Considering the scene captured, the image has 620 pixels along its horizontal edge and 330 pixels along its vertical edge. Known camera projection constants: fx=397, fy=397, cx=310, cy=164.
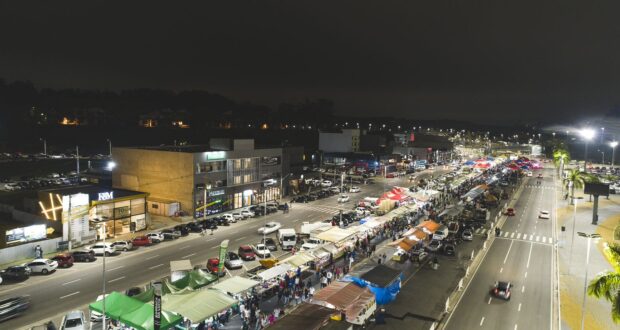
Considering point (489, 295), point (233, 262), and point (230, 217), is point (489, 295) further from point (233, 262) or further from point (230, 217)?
point (230, 217)

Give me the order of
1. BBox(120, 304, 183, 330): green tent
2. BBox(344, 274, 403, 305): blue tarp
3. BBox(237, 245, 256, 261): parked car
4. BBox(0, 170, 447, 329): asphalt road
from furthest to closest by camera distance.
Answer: BBox(237, 245, 256, 261): parked car
BBox(344, 274, 403, 305): blue tarp
BBox(0, 170, 447, 329): asphalt road
BBox(120, 304, 183, 330): green tent

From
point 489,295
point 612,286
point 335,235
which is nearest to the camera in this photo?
point 612,286

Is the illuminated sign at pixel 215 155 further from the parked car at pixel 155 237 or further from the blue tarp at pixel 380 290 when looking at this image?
the blue tarp at pixel 380 290

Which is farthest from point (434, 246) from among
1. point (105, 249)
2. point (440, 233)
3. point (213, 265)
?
point (105, 249)


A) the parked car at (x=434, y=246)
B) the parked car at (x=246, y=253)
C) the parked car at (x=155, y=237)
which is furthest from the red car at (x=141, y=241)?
the parked car at (x=434, y=246)

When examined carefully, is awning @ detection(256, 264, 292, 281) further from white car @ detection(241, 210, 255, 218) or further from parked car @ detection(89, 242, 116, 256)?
white car @ detection(241, 210, 255, 218)

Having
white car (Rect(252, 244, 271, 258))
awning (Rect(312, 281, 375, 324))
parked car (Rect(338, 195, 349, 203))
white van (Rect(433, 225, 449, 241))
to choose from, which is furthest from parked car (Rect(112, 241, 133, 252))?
parked car (Rect(338, 195, 349, 203))

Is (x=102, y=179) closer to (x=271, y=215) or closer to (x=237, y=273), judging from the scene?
(x=271, y=215)
